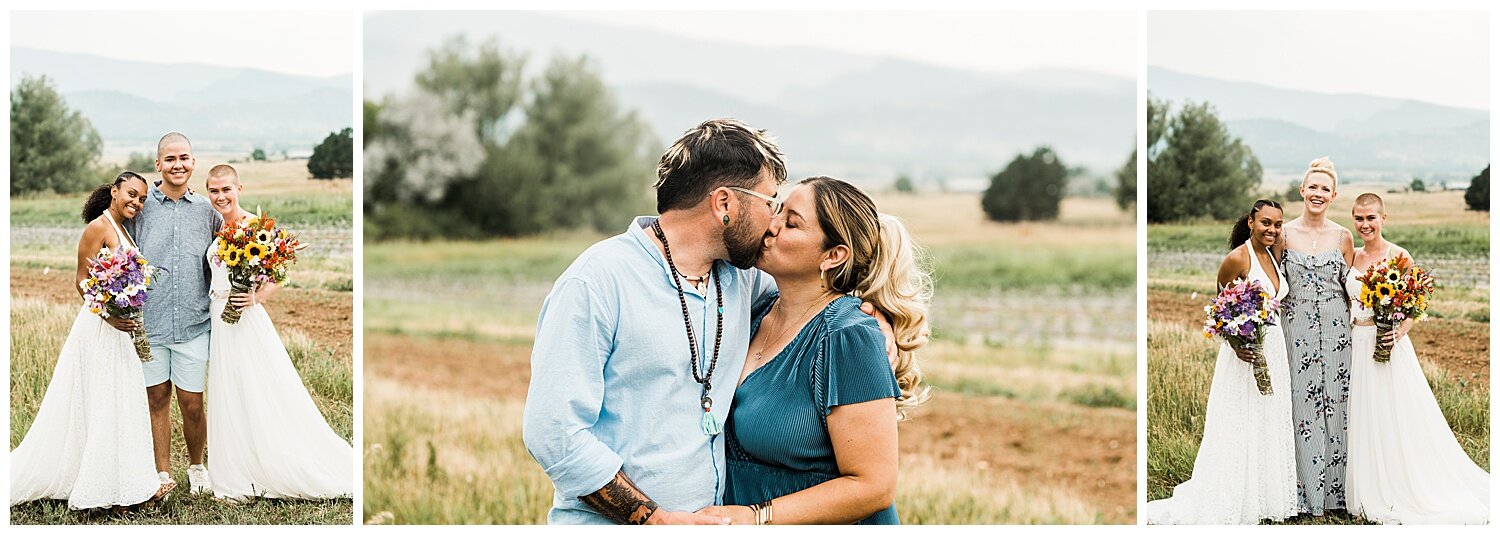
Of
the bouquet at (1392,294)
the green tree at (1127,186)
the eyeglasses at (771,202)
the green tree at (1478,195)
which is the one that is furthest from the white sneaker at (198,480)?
the green tree at (1127,186)

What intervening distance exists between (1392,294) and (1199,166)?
43.2 inches

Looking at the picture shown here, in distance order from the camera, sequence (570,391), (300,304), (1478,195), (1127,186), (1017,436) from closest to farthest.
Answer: (570,391) < (300,304) < (1478,195) < (1017,436) < (1127,186)

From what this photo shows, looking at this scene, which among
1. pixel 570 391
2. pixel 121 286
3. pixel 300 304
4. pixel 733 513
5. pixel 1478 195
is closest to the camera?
pixel 570 391

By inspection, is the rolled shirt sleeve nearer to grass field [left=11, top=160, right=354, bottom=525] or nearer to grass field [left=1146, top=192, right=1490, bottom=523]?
grass field [left=11, top=160, right=354, bottom=525]

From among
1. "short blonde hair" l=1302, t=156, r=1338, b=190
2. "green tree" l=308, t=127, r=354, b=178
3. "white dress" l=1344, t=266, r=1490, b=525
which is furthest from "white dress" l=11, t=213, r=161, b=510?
"white dress" l=1344, t=266, r=1490, b=525

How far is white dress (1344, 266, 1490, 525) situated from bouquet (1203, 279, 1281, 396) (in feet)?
1.57

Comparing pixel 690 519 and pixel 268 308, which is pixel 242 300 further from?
pixel 690 519

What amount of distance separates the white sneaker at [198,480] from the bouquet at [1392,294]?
18.6 ft

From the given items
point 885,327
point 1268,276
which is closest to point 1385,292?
point 1268,276

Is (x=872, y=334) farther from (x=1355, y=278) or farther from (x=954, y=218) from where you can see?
(x=954, y=218)

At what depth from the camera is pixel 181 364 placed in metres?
5.54

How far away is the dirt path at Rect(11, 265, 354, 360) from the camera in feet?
18.3

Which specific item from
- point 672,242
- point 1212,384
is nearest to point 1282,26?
point 1212,384

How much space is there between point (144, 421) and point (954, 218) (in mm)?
19959
